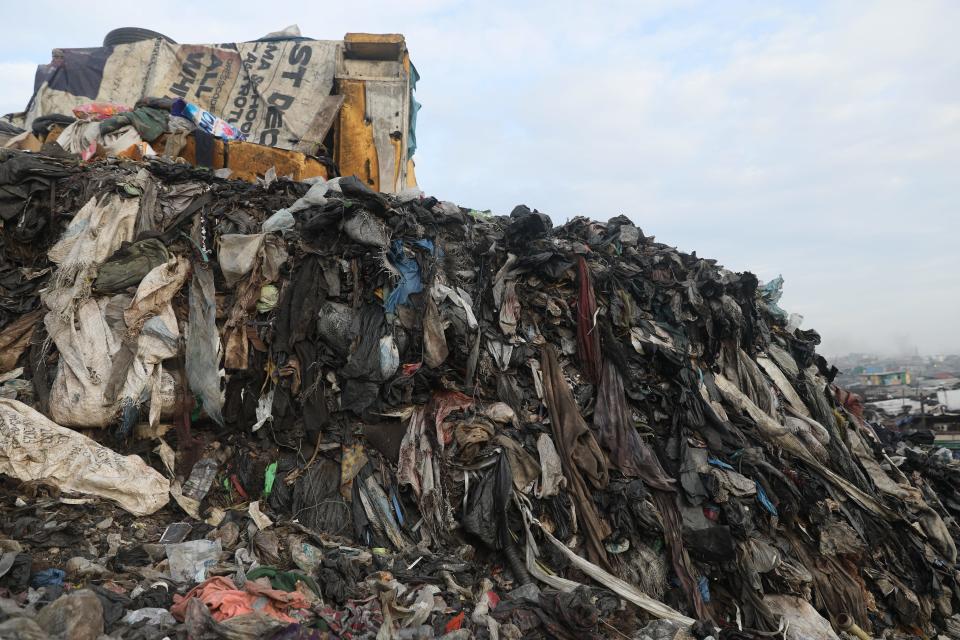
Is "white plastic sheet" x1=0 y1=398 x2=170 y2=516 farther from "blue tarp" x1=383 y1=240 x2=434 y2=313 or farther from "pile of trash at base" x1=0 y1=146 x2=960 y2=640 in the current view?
"blue tarp" x1=383 y1=240 x2=434 y2=313

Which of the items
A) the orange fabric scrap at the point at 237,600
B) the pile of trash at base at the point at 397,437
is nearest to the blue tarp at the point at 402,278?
the pile of trash at base at the point at 397,437

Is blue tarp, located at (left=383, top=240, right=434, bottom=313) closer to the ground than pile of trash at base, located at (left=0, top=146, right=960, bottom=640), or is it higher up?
higher up

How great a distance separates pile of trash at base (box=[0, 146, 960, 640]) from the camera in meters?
3.23

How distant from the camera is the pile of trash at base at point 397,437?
3.23 metres

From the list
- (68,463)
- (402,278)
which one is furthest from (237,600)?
(402,278)

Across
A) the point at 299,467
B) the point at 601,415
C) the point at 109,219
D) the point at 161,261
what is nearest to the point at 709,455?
the point at 601,415

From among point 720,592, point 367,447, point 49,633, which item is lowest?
point 720,592

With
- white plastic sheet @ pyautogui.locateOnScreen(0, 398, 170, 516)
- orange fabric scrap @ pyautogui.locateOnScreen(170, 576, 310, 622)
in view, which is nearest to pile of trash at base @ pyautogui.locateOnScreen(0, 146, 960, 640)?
white plastic sheet @ pyautogui.locateOnScreen(0, 398, 170, 516)

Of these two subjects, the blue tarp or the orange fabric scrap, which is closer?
the orange fabric scrap

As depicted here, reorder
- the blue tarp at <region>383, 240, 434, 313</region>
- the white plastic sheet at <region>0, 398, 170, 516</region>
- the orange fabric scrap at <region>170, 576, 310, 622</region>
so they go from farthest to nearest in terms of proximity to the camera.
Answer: the blue tarp at <region>383, 240, 434, 313</region>, the white plastic sheet at <region>0, 398, 170, 516</region>, the orange fabric scrap at <region>170, 576, 310, 622</region>

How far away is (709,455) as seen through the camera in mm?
4574

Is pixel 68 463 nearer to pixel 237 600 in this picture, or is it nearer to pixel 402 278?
pixel 237 600

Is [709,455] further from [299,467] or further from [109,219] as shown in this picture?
[109,219]

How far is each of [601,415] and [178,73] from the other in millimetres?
7138
